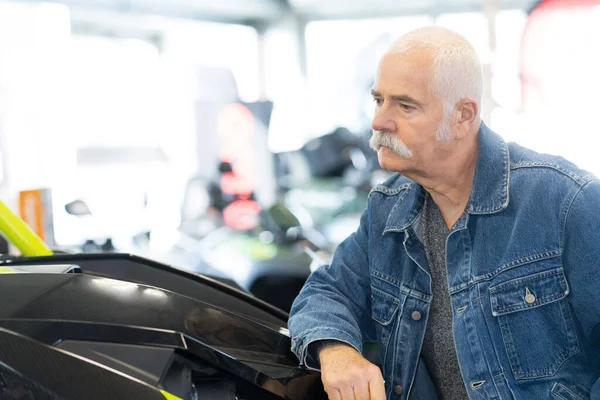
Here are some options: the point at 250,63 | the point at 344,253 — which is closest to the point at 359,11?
the point at 250,63

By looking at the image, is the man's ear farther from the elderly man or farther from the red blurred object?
the red blurred object

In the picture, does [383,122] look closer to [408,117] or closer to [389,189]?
[408,117]

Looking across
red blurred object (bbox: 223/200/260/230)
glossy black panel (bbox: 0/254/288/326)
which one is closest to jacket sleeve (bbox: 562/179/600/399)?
glossy black panel (bbox: 0/254/288/326)

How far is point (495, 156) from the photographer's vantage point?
148 centimetres

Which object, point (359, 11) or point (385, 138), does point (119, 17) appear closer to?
point (359, 11)

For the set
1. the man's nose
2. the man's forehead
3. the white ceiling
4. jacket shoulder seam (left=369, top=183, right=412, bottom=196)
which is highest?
the white ceiling

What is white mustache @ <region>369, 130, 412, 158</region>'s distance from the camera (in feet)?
4.77

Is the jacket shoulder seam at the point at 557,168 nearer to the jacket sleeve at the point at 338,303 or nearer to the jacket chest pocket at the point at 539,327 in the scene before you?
the jacket chest pocket at the point at 539,327

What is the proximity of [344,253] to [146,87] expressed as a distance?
792cm

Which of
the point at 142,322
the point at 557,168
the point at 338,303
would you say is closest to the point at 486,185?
the point at 557,168

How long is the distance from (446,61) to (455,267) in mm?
403

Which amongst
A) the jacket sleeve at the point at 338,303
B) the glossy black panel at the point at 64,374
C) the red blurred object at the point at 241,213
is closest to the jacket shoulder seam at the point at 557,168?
the jacket sleeve at the point at 338,303

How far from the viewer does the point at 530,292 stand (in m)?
1.37

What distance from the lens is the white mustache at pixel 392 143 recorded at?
1455 millimetres
